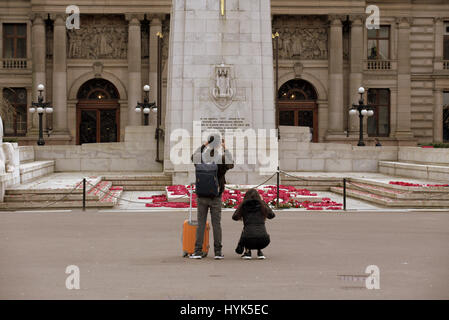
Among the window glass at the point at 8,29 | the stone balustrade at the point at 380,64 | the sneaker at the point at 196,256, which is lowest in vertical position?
the sneaker at the point at 196,256

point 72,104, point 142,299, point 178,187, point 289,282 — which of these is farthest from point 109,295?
point 72,104

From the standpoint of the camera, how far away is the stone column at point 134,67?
51.7 metres

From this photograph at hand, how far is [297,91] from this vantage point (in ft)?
178

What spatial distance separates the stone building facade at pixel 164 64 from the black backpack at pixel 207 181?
40647 millimetres

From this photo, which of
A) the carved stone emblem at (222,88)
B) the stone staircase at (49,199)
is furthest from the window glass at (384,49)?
the stone staircase at (49,199)

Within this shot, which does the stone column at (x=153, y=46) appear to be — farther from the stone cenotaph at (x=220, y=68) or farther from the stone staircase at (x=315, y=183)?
the stone staircase at (x=315, y=183)

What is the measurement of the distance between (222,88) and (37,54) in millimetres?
31609

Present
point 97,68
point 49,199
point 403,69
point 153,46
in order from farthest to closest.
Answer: point 403,69 → point 97,68 → point 153,46 → point 49,199

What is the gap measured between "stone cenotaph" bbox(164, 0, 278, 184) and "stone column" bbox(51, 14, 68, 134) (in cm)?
2895

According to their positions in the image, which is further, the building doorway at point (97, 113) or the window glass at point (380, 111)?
the window glass at point (380, 111)

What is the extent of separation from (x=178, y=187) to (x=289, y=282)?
14015 millimetres

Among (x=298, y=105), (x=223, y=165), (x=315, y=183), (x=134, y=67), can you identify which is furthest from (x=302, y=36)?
(x=223, y=165)

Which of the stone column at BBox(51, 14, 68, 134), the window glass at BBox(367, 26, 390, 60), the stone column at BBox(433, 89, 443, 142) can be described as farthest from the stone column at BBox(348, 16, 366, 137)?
the stone column at BBox(51, 14, 68, 134)

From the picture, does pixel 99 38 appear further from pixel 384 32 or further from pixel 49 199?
pixel 49 199
